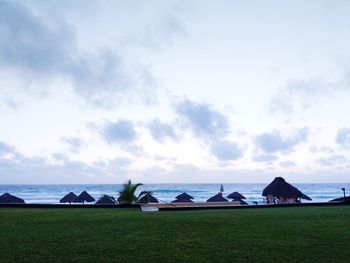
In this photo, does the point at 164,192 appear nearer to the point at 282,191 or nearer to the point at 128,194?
the point at 282,191

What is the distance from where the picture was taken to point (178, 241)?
18.2 ft

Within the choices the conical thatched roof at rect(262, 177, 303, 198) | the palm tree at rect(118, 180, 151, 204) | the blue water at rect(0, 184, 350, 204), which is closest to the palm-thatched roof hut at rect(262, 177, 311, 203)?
the conical thatched roof at rect(262, 177, 303, 198)

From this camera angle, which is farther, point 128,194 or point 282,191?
point 282,191

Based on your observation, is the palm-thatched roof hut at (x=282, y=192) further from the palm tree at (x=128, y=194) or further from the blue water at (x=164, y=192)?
the blue water at (x=164, y=192)

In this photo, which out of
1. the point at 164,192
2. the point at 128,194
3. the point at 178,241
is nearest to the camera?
the point at 178,241

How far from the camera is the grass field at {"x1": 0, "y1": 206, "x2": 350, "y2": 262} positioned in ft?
14.7

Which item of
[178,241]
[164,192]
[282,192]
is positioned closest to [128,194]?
[282,192]

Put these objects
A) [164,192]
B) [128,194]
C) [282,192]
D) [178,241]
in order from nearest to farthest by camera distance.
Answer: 1. [178,241]
2. [128,194]
3. [282,192]
4. [164,192]

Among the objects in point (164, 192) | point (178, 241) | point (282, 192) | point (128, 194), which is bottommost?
point (178, 241)

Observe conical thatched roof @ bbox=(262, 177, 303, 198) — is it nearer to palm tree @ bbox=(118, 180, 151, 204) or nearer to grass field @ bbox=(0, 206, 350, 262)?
palm tree @ bbox=(118, 180, 151, 204)

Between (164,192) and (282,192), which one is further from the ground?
(164,192)

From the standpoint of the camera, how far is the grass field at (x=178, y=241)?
4480 mm

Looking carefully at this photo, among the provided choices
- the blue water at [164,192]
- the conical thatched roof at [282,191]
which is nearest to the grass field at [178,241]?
the conical thatched roof at [282,191]

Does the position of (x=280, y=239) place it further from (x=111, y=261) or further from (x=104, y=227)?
(x=104, y=227)
